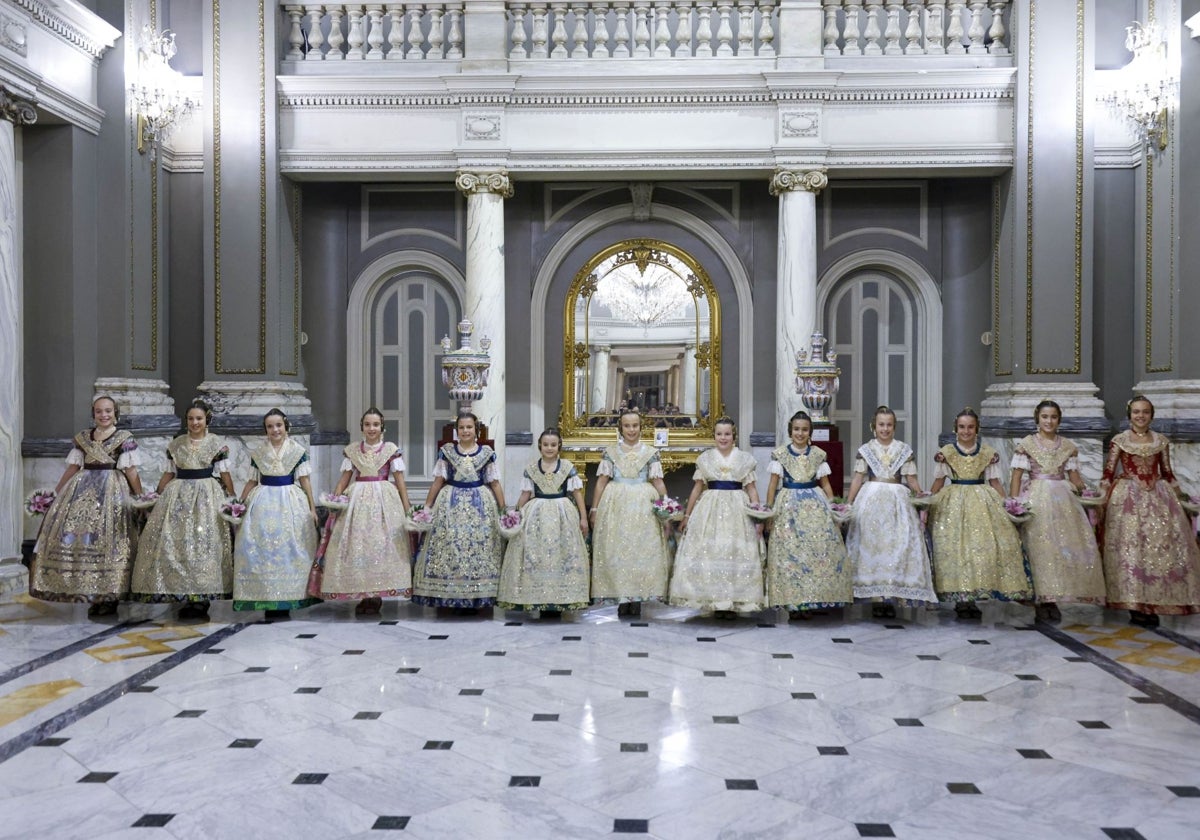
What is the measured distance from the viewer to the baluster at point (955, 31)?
31.5 feet

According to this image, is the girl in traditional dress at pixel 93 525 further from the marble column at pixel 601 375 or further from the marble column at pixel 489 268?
the marble column at pixel 601 375

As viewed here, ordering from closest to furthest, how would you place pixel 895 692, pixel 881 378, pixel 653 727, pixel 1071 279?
1. pixel 653 727
2. pixel 895 692
3. pixel 1071 279
4. pixel 881 378

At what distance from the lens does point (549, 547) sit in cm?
645

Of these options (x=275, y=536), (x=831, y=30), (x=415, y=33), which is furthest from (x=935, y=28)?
(x=275, y=536)

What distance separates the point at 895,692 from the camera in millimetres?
4973

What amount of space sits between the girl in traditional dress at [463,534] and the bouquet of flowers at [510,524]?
121 mm

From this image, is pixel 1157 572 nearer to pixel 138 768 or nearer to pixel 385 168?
pixel 138 768

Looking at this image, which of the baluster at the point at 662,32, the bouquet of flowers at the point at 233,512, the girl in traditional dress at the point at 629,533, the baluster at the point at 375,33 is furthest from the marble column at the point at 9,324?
the baluster at the point at 662,32

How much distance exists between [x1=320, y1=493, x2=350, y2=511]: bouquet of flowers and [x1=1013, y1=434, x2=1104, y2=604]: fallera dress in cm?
445

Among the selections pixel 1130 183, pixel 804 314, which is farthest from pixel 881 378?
pixel 1130 183

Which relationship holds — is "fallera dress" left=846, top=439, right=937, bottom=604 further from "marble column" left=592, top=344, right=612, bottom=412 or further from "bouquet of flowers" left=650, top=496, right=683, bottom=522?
"marble column" left=592, top=344, right=612, bottom=412

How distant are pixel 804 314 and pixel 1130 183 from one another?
3345 mm

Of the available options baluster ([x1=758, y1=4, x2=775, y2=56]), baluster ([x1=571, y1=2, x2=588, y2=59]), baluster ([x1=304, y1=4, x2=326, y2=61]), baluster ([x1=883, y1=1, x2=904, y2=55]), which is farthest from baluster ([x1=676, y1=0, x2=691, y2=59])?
baluster ([x1=304, y1=4, x2=326, y2=61])

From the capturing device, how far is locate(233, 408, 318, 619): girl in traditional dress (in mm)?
6461
